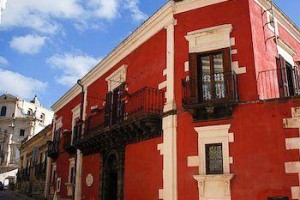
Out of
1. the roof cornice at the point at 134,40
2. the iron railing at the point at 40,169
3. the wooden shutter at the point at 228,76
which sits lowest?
the iron railing at the point at 40,169

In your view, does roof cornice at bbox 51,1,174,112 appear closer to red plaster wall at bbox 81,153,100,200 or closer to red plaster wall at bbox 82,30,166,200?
red plaster wall at bbox 82,30,166,200

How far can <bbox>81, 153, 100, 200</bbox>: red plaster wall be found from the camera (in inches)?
592

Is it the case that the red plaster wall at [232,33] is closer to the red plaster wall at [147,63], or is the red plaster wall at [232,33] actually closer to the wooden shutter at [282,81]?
the red plaster wall at [147,63]

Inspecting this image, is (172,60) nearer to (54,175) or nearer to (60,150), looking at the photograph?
(60,150)

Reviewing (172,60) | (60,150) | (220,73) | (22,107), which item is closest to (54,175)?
(60,150)

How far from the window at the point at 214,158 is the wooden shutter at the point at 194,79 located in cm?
138

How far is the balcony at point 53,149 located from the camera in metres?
21.0

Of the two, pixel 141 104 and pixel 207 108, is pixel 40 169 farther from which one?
pixel 207 108

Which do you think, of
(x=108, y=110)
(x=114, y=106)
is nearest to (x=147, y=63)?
(x=114, y=106)

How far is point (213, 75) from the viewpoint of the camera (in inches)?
409

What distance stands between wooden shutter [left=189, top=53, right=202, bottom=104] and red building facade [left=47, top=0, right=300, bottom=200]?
0.10ft

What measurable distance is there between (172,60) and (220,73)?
6.07 feet

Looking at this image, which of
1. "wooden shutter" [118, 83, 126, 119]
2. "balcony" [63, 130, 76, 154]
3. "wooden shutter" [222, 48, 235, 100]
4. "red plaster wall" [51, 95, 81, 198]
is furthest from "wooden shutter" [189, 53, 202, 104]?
"red plaster wall" [51, 95, 81, 198]

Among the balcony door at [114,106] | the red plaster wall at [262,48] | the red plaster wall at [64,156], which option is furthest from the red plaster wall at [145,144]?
the red plaster wall at [64,156]
